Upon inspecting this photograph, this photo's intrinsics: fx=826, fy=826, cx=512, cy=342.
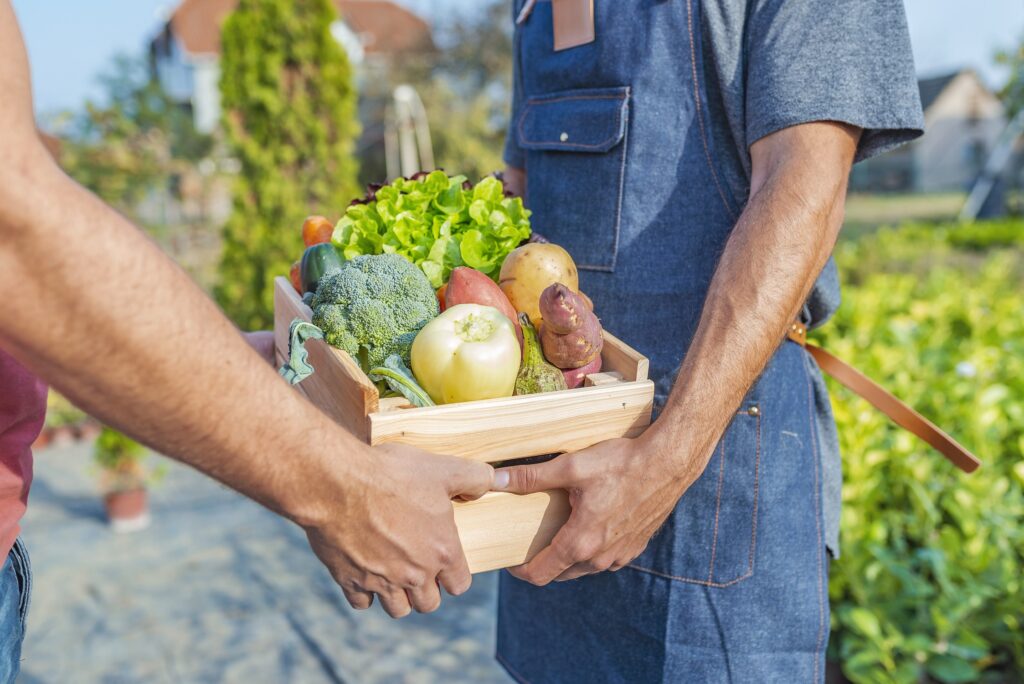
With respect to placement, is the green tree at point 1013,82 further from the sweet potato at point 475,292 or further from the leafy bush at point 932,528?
the sweet potato at point 475,292

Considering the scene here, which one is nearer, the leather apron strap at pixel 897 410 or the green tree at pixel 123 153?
the leather apron strap at pixel 897 410

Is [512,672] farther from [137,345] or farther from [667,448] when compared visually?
[137,345]

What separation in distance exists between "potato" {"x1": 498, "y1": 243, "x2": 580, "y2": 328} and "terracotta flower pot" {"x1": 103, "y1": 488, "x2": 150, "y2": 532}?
4915 mm

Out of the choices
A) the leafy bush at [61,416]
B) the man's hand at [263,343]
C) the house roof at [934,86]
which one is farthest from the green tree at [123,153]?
the house roof at [934,86]

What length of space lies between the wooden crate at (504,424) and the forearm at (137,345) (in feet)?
0.34

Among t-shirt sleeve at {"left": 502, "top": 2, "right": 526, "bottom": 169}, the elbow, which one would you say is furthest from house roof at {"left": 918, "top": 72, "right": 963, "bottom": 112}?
the elbow

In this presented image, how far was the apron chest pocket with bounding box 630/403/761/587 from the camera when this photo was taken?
1736 mm

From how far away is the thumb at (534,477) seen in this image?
1.43 metres

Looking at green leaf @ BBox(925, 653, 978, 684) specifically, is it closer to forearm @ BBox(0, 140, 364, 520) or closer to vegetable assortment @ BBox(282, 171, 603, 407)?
vegetable assortment @ BBox(282, 171, 603, 407)

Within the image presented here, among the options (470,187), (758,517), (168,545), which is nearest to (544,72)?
(470,187)

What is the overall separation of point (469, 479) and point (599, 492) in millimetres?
244

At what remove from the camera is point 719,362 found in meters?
1.50

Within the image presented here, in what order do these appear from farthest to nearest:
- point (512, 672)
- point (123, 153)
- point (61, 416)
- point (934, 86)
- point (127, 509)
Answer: point (934, 86), point (123, 153), point (61, 416), point (127, 509), point (512, 672)

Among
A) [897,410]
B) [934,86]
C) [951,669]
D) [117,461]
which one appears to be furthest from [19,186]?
[934,86]
